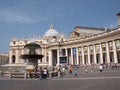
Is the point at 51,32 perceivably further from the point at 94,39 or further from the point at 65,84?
the point at 65,84

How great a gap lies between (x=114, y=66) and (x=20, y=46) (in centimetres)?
7708

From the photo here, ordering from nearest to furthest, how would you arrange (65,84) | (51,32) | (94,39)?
(65,84) < (94,39) < (51,32)

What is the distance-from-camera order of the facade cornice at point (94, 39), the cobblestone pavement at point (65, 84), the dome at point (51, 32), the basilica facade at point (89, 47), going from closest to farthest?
the cobblestone pavement at point (65, 84)
the facade cornice at point (94, 39)
the basilica facade at point (89, 47)
the dome at point (51, 32)

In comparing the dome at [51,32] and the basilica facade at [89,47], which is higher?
the dome at [51,32]

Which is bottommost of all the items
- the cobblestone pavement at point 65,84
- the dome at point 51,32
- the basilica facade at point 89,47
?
the cobblestone pavement at point 65,84

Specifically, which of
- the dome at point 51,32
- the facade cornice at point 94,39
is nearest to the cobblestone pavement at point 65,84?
the facade cornice at point 94,39

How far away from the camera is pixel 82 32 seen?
96.6m

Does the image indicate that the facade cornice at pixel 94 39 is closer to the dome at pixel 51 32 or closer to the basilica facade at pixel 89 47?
the basilica facade at pixel 89 47

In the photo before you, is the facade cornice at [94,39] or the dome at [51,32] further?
the dome at [51,32]

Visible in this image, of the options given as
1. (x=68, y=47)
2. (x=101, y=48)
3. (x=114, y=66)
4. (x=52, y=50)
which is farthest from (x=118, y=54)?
(x=52, y=50)

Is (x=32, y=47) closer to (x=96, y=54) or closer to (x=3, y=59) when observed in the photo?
(x=96, y=54)

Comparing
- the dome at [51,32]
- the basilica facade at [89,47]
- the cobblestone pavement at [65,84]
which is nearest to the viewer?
the cobblestone pavement at [65,84]

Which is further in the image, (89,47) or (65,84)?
(89,47)

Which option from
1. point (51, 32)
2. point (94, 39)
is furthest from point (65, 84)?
point (51, 32)
